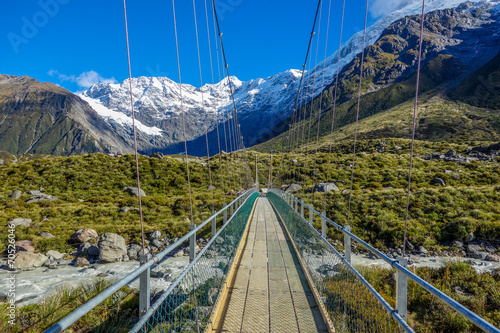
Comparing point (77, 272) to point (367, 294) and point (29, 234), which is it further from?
point (367, 294)

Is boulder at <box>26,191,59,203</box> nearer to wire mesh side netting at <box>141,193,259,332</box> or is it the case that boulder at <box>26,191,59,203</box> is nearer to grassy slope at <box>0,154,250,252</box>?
grassy slope at <box>0,154,250,252</box>

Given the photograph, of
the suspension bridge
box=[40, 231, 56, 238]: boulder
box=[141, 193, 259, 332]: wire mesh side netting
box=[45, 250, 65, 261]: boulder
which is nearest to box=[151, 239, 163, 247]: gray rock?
box=[45, 250, 65, 261]: boulder

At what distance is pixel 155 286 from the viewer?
7.93 metres

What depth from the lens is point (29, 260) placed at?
32.8 feet

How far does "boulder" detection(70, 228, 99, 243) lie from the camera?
12.0 metres

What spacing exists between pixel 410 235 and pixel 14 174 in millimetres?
32382

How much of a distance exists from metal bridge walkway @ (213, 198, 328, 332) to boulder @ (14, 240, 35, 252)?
989 centimetres

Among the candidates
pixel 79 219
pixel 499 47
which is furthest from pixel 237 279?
pixel 499 47

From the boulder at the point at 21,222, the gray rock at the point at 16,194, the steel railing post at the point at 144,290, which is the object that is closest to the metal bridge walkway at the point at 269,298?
the steel railing post at the point at 144,290

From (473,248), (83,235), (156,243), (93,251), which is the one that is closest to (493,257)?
(473,248)

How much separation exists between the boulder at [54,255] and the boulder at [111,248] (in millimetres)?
1508

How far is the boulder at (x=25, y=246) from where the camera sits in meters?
10.9

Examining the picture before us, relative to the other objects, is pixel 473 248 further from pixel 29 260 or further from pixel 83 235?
pixel 29 260

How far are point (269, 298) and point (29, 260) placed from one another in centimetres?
1056
